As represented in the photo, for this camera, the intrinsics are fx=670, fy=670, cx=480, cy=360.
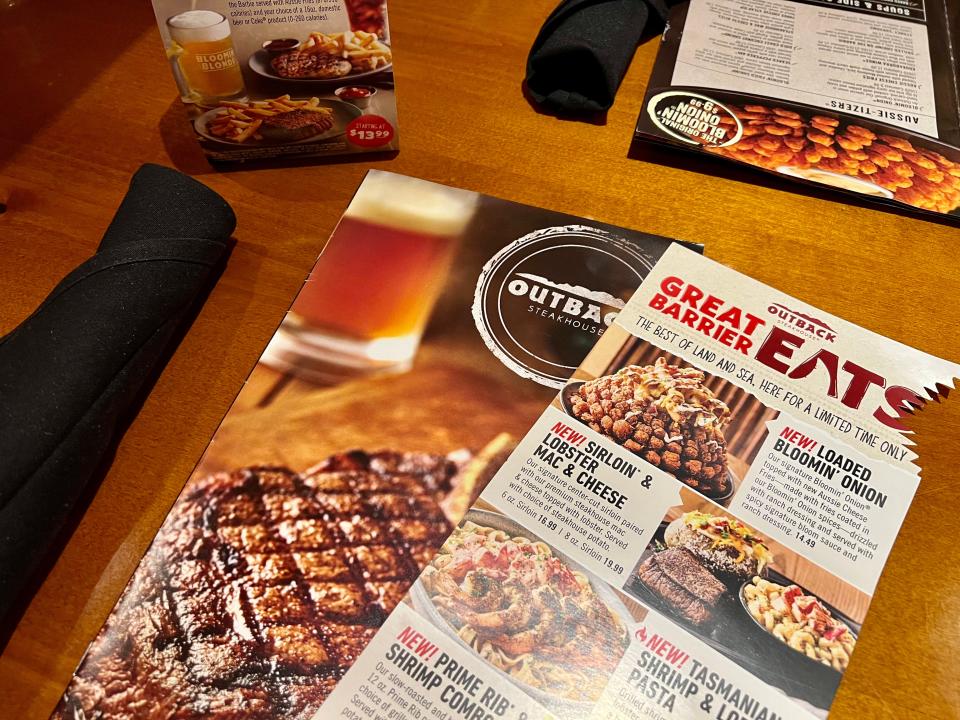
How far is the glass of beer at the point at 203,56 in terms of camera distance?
0.55 m

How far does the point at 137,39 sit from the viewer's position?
0.78 metres

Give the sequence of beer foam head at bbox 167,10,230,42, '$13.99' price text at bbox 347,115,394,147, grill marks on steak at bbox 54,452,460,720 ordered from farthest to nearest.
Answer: '$13.99' price text at bbox 347,115,394,147 < beer foam head at bbox 167,10,230,42 < grill marks on steak at bbox 54,452,460,720

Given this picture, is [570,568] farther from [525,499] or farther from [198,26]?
[198,26]

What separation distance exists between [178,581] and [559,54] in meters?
0.62

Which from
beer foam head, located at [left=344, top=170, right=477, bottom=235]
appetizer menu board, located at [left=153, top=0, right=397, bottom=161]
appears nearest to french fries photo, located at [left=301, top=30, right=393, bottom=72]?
appetizer menu board, located at [left=153, top=0, right=397, bottom=161]

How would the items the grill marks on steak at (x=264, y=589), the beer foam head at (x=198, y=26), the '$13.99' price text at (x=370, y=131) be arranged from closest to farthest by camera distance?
the grill marks on steak at (x=264, y=589)
the beer foam head at (x=198, y=26)
the '$13.99' price text at (x=370, y=131)

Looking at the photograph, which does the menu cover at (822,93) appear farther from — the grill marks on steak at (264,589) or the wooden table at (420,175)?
the grill marks on steak at (264,589)

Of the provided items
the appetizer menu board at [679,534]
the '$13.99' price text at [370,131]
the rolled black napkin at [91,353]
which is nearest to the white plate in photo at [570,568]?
the appetizer menu board at [679,534]

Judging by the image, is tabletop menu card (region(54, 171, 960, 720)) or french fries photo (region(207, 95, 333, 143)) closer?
tabletop menu card (region(54, 171, 960, 720))

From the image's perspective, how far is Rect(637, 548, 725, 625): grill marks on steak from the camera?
1.53 feet

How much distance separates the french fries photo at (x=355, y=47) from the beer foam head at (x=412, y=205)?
0.36ft

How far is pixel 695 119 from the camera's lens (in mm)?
→ 708

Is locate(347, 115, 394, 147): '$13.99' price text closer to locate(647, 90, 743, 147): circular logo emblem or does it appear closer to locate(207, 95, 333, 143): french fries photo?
locate(207, 95, 333, 143): french fries photo

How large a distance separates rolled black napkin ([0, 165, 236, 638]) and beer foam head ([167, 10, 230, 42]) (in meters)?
0.11
